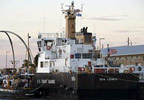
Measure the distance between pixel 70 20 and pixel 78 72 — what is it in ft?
48.2

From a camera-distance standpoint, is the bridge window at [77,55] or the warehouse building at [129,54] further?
the warehouse building at [129,54]

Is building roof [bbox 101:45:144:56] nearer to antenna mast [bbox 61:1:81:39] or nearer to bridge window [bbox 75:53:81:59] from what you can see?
antenna mast [bbox 61:1:81:39]

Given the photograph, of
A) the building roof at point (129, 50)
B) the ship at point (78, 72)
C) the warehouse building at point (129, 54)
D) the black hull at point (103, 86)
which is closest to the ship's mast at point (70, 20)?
the ship at point (78, 72)

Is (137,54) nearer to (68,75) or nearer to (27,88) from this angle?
(27,88)

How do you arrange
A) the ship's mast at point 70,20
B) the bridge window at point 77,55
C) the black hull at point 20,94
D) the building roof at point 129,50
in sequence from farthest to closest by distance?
the building roof at point 129,50
the ship's mast at point 70,20
the black hull at point 20,94
the bridge window at point 77,55

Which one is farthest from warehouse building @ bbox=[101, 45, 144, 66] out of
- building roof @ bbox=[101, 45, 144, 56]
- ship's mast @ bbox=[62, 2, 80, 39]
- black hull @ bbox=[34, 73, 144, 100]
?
black hull @ bbox=[34, 73, 144, 100]

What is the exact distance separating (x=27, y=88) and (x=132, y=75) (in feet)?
50.5

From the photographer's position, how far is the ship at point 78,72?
42.9 meters

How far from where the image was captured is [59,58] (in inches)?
2051

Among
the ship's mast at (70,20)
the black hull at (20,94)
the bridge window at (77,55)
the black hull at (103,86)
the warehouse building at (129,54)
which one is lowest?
the black hull at (20,94)

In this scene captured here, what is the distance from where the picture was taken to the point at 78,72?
43.2 m

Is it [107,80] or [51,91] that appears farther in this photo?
[51,91]

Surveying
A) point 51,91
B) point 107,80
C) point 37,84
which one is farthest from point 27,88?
point 107,80

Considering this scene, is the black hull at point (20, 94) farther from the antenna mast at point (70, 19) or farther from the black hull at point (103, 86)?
the antenna mast at point (70, 19)
